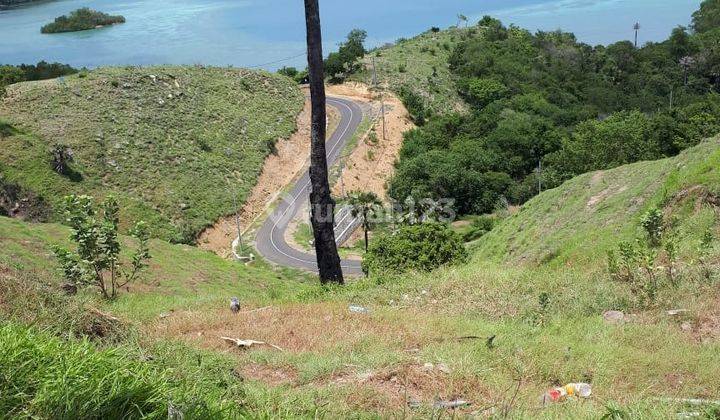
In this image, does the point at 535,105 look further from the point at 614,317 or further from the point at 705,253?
the point at 614,317

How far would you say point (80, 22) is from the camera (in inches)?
3652

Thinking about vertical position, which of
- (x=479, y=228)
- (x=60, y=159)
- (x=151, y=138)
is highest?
(x=60, y=159)

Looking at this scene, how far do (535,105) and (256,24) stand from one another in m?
54.4

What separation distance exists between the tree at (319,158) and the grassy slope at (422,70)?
2177 inches

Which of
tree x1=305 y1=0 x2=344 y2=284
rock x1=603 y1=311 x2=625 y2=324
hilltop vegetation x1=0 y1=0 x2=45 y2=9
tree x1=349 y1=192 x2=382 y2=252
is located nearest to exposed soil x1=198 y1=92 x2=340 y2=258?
tree x1=349 y1=192 x2=382 y2=252

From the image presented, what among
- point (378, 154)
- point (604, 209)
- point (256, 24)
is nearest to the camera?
point (604, 209)

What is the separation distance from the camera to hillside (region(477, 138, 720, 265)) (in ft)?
38.6

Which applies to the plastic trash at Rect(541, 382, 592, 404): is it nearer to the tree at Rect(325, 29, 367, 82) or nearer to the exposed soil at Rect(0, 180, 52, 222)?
the exposed soil at Rect(0, 180, 52, 222)

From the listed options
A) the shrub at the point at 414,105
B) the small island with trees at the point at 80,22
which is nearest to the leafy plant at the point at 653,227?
the shrub at the point at 414,105

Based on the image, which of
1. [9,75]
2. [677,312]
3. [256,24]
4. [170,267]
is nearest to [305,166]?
[9,75]

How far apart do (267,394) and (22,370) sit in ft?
5.54

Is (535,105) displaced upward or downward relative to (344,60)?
downward

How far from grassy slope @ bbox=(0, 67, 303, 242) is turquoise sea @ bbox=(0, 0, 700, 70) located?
2169 centimetres

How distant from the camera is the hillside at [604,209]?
464 inches
